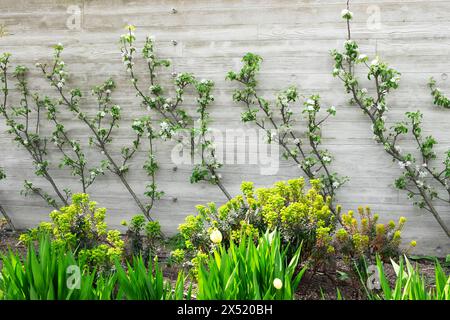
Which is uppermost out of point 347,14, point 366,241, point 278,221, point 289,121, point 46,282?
point 347,14

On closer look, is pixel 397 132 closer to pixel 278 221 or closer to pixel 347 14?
pixel 347 14

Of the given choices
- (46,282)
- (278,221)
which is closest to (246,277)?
(46,282)

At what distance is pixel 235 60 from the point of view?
4.32 metres

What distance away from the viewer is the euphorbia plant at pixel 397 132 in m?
3.91

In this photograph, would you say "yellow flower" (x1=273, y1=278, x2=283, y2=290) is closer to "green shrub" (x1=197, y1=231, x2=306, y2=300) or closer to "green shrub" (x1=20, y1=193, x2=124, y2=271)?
"green shrub" (x1=197, y1=231, x2=306, y2=300)

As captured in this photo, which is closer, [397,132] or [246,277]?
[246,277]

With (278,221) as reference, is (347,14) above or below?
above

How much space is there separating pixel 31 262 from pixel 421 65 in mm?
3103

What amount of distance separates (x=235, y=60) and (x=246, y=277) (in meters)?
2.53

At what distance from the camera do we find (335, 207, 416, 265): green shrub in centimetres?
321

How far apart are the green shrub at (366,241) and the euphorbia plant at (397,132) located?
708 mm
